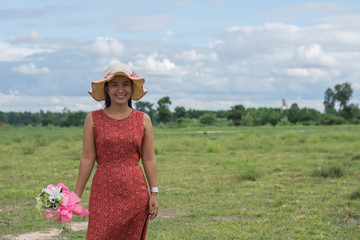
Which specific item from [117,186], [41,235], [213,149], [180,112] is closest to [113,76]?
[117,186]

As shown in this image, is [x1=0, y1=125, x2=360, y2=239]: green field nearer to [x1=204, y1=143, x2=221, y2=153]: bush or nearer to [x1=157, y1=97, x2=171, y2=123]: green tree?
[x1=204, y1=143, x2=221, y2=153]: bush

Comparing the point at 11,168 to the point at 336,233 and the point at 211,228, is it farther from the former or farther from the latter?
the point at 336,233

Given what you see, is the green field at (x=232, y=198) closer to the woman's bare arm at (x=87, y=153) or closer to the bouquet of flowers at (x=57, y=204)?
the woman's bare arm at (x=87, y=153)

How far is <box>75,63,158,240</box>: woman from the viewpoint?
11.4ft

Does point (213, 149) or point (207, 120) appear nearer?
point (213, 149)

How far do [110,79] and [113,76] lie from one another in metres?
0.04

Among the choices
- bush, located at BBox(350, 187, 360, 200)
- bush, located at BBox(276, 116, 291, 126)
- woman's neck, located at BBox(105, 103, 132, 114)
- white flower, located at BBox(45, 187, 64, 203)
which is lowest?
bush, located at BBox(350, 187, 360, 200)

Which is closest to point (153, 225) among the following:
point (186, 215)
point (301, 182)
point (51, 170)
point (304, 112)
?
point (186, 215)

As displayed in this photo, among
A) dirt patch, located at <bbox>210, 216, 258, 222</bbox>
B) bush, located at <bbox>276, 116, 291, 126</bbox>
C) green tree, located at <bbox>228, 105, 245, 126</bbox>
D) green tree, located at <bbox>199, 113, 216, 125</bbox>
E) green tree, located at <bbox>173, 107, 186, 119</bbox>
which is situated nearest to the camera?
dirt patch, located at <bbox>210, 216, 258, 222</bbox>

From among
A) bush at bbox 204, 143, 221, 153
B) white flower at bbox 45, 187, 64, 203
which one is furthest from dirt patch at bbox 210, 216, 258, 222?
bush at bbox 204, 143, 221, 153

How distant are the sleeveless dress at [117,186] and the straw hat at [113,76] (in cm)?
27

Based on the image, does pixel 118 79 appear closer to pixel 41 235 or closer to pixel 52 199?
pixel 52 199

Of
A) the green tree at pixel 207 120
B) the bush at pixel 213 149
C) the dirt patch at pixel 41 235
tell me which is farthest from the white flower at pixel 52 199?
the green tree at pixel 207 120

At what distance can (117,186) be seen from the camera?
346 cm
